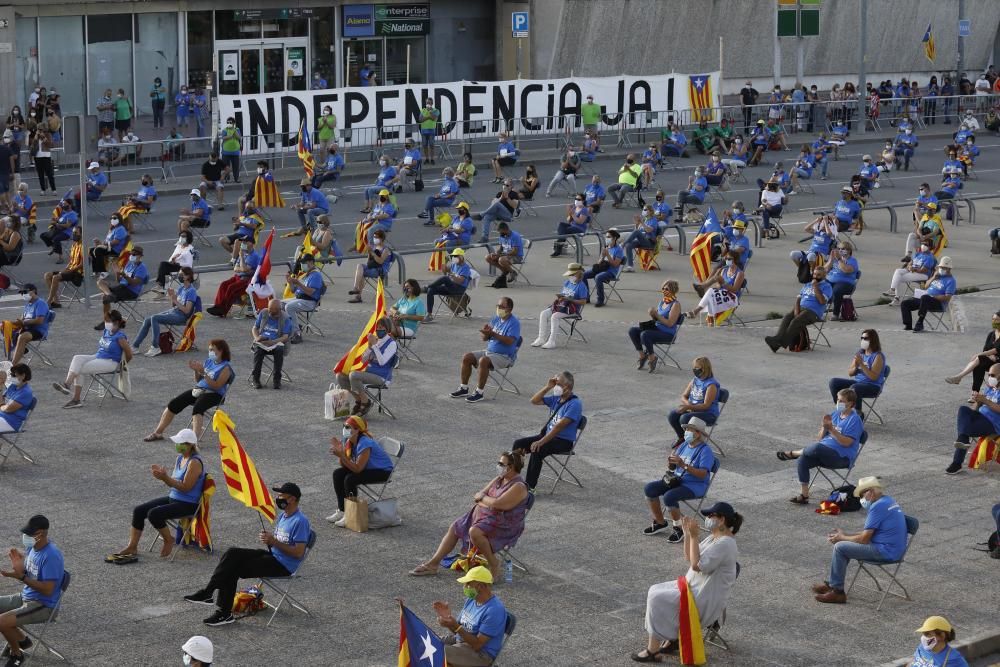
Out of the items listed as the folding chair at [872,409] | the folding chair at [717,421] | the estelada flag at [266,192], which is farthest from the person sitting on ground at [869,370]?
the estelada flag at [266,192]

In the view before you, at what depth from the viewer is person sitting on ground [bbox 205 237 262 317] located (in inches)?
1072

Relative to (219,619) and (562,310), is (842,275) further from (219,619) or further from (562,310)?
(219,619)

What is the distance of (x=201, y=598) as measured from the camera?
1497cm

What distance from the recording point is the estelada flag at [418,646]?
11766mm

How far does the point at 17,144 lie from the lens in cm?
4247

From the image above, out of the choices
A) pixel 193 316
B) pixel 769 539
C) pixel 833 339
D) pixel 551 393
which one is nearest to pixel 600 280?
pixel 833 339

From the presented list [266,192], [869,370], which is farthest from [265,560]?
[266,192]

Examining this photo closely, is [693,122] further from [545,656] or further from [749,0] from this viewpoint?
[545,656]

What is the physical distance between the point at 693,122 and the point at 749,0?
43.1 ft

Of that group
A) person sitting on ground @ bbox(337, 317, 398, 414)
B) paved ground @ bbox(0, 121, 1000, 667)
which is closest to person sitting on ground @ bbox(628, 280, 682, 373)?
paved ground @ bbox(0, 121, 1000, 667)

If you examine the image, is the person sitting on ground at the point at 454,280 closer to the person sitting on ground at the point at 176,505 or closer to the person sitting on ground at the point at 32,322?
the person sitting on ground at the point at 32,322

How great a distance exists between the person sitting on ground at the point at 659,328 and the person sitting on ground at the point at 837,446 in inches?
232

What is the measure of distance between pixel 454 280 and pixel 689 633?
13805 millimetres

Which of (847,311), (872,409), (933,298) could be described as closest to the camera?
(872,409)
